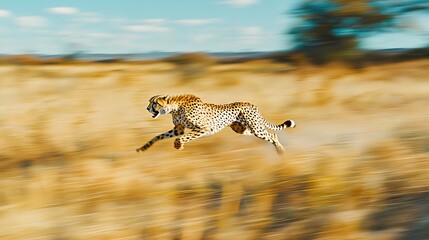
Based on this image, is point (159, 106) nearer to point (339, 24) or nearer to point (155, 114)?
point (155, 114)

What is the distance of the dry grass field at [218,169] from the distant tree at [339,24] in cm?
415

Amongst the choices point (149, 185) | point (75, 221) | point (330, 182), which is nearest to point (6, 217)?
point (75, 221)

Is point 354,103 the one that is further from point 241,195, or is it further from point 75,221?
point 75,221

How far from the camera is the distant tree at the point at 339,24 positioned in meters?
16.7

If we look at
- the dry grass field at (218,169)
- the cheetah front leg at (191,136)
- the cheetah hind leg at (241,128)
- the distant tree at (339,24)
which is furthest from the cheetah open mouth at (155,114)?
the distant tree at (339,24)

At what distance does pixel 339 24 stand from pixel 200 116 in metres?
11.4

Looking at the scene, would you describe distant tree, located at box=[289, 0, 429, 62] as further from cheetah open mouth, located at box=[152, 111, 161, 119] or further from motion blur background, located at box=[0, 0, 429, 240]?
cheetah open mouth, located at box=[152, 111, 161, 119]

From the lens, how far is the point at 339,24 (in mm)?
17047

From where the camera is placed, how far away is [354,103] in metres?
11.0

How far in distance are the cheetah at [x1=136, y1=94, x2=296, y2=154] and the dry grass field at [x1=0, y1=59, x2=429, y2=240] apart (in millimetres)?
330

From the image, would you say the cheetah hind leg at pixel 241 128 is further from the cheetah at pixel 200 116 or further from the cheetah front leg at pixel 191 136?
the cheetah front leg at pixel 191 136

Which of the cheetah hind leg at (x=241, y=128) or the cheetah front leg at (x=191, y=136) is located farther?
the cheetah hind leg at (x=241, y=128)

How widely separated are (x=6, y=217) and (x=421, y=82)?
9965mm

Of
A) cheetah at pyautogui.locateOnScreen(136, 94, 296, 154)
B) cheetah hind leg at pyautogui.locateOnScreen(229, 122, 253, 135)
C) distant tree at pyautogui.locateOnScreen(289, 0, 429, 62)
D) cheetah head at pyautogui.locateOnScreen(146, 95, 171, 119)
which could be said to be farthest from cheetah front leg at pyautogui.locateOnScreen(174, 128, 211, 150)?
distant tree at pyautogui.locateOnScreen(289, 0, 429, 62)
